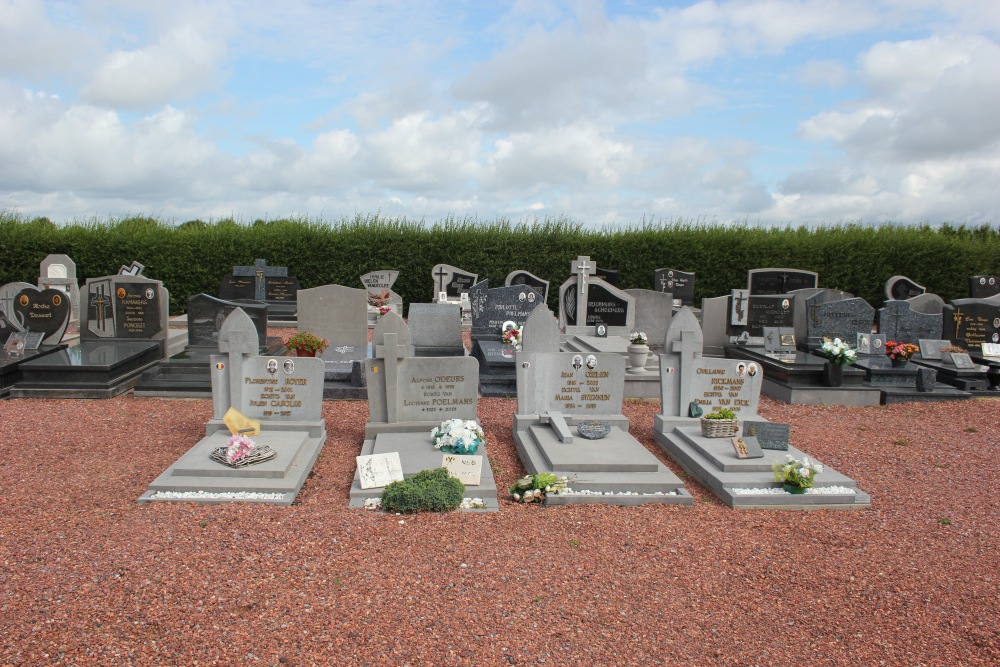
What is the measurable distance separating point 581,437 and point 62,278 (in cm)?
1515

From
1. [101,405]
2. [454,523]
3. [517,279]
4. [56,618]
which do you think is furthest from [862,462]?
[517,279]

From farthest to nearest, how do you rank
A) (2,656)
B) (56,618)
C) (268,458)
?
1. (268,458)
2. (56,618)
3. (2,656)

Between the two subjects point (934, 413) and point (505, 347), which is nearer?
point (934, 413)

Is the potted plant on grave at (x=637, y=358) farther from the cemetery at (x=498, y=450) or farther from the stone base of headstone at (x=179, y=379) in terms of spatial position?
the stone base of headstone at (x=179, y=379)

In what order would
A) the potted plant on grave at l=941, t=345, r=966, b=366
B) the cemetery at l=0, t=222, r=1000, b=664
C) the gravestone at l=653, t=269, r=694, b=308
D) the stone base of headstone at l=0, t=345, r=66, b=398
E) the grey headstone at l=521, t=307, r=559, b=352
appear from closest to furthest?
1. the cemetery at l=0, t=222, r=1000, b=664
2. the grey headstone at l=521, t=307, r=559, b=352
3. the stone base of headstone at l=0, t=345, r=66, b=398
4. the potted plant on grave at l=941, t=345, r=966, b=366
5. the gravestone at l=653, t=269, r=694, b=308

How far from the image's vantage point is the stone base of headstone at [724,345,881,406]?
10.2 m

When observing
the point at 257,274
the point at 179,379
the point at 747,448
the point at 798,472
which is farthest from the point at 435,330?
the point at 257,274

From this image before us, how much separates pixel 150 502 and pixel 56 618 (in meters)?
1.87

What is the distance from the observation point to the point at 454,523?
5.36m

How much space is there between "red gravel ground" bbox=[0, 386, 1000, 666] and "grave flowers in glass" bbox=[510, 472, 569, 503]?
0.14m

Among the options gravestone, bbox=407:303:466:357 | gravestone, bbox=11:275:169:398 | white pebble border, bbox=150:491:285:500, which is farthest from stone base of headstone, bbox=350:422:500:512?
gravestone, bbox=11:275:169:398

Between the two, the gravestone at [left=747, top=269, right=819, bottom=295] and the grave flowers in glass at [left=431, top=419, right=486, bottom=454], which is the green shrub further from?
the gravestone at [left=747, top=269, right=819, bottom=295]

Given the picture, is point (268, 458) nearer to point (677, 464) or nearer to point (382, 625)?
point (382, 625)

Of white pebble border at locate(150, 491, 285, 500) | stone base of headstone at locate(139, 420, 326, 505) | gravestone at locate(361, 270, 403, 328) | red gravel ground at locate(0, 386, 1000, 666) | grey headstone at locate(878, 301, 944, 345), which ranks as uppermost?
gravestone at locate(361, 270, 403, 328)
